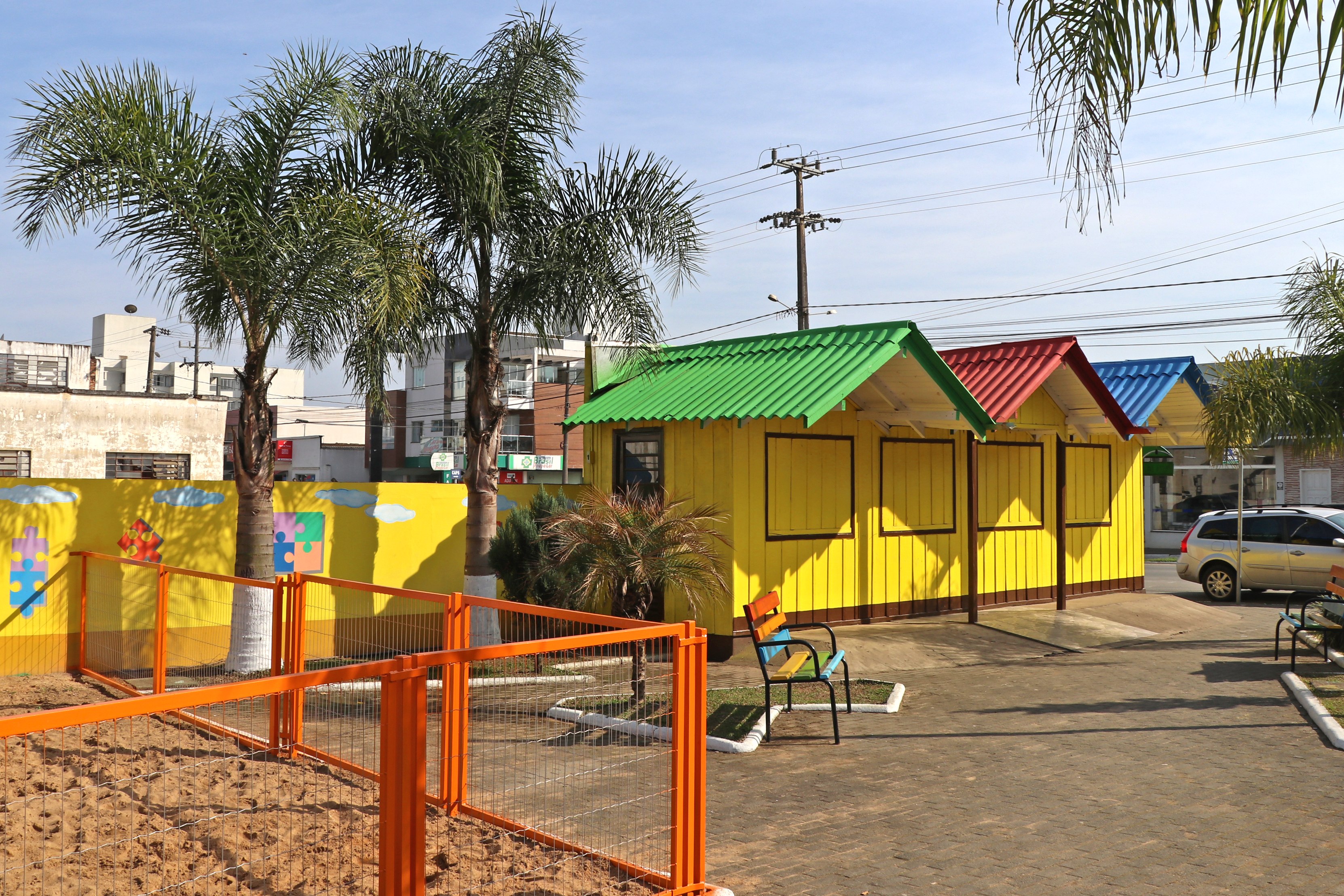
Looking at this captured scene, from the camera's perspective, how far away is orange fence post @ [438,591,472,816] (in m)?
5.86

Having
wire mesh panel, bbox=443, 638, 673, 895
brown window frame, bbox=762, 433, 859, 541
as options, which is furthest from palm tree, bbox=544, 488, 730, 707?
brown window frame, bbox=762, 433, 859, 541

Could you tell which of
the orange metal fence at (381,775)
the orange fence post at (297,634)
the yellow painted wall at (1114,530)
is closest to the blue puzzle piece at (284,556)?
the orange metal fence at (381,775)

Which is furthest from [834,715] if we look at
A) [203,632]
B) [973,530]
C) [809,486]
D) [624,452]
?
[973,530]

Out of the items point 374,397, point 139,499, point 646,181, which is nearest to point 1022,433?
point 646,181

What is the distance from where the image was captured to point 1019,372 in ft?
50.5

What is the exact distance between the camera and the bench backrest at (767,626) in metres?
8.99

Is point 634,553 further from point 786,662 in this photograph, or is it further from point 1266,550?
point 1266,550

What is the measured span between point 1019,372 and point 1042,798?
926 centimetres

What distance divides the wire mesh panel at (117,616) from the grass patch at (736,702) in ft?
15.6

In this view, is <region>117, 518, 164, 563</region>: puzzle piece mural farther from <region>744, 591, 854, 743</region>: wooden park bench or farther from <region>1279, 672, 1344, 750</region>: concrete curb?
<region>1279, 672, 1344, 750</region>: concrete curb

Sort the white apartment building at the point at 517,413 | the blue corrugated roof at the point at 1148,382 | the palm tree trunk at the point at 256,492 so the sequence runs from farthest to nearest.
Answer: the white apartment building at the point at 517,413 → the blue corrugated roof at the point at 1148,382 → the palm tree trunk at the point at 256,492

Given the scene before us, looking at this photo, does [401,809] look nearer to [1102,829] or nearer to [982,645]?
[1102,829]

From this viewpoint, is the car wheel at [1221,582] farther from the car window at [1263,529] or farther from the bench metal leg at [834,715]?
the bench metal leg at [834,715]

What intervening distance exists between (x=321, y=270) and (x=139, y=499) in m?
3.40
